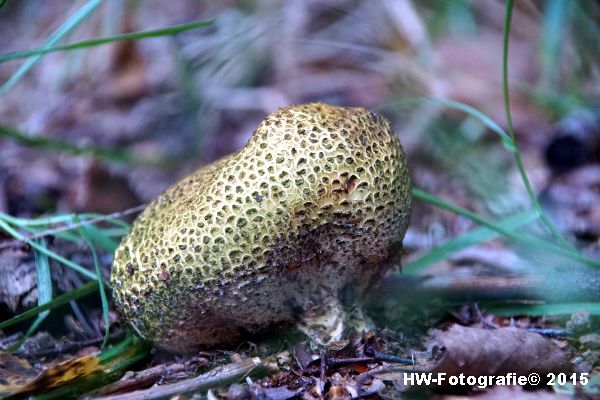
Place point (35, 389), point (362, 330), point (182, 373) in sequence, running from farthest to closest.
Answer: point (362, 330), point (182, 373), point (35, 389)

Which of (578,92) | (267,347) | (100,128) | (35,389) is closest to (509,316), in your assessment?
(267,347)

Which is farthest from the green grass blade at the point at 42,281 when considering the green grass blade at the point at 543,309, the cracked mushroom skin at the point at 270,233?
the green grass blade at the point at 543,309

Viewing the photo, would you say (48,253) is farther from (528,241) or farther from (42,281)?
(528,241)

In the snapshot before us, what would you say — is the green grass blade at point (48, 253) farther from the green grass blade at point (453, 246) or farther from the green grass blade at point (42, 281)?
the green grass blade at point (453, 246)

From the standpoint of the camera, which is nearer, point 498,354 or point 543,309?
point 498,354

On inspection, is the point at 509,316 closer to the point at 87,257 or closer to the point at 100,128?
the point at 87,257

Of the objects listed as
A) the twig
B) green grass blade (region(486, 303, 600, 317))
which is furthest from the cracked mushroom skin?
green grass blade (region(486, 303, 600, 317))

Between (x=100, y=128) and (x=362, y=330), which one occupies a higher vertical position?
(x=100, y=128)

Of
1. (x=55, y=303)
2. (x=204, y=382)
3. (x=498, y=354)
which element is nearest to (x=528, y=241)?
(x=498, y=354)
